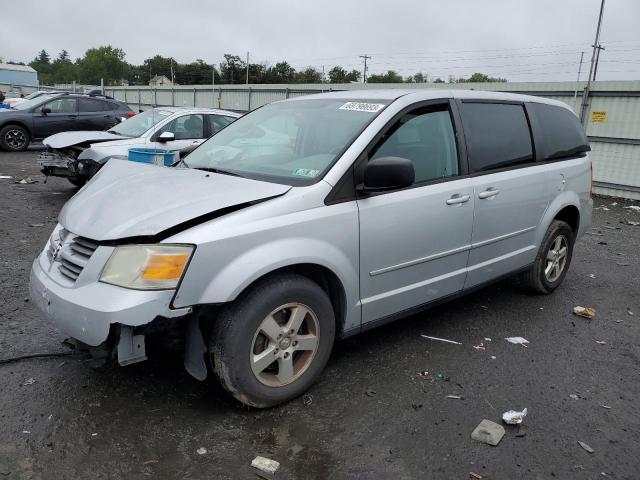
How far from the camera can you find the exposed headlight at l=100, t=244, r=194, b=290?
2.56m

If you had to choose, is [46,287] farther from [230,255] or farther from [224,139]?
[224,139]

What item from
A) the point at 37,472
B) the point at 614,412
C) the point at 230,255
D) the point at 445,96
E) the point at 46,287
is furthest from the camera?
the point at 445,96

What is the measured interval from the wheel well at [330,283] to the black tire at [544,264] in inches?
96.6

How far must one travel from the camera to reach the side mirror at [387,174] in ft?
10.1

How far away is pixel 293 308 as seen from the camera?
297 cm

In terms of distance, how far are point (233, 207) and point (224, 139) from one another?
149 cm

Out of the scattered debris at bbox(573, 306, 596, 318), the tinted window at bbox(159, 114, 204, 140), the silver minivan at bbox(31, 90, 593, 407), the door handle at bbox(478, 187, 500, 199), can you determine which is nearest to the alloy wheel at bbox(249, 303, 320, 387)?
the silver minivan at bbox(31, 90, 593, 407)

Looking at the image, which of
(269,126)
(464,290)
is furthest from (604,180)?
(269,126)

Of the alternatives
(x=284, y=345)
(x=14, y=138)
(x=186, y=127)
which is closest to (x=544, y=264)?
(x=284, y=345)

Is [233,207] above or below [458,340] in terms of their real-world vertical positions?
above

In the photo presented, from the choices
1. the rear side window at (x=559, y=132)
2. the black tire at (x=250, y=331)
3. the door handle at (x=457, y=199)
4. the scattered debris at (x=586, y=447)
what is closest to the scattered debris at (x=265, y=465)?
the black tire at (x=250, y=331)

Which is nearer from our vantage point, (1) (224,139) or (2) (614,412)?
(2) (614,412)

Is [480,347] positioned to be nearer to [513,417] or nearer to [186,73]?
[513,417]

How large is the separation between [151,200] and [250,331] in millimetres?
899
